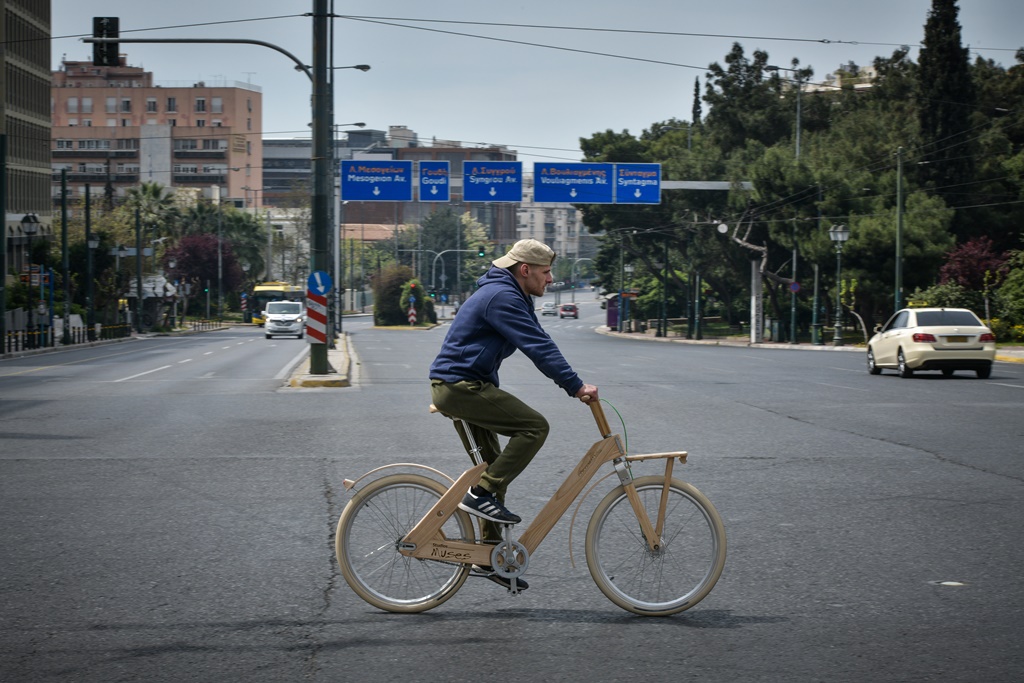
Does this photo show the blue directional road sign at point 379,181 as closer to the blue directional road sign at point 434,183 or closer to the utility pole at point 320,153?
the blue directional road sign at point 434,183

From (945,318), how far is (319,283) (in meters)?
12.6

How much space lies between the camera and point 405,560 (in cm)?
604

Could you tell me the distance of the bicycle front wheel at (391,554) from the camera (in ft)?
19.8

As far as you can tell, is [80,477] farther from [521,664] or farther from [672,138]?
[672,138]

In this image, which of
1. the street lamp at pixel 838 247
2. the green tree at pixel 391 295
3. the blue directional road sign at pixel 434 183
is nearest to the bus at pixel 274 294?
the green tree at pixel 391 295

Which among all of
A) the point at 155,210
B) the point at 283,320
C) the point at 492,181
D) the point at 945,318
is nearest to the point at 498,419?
the point at 945,318

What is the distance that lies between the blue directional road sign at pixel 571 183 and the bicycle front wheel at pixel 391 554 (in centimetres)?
4478

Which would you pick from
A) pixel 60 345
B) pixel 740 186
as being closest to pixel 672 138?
pixel 740 186

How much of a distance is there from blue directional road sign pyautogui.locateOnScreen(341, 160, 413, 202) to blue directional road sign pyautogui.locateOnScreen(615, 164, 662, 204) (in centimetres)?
849

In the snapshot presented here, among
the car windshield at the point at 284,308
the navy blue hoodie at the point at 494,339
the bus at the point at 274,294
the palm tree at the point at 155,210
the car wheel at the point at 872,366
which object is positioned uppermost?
the palm tree at the point at 155,210

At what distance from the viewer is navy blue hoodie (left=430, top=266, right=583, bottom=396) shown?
5.77 m

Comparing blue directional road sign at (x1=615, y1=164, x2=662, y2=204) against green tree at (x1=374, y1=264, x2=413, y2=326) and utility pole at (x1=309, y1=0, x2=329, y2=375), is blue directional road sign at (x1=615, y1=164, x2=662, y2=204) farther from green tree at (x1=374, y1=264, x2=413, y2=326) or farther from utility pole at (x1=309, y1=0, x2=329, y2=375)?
green tree at (x1=374, y1=264, x2=413, y2=326)

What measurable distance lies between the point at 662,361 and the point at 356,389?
629 inches

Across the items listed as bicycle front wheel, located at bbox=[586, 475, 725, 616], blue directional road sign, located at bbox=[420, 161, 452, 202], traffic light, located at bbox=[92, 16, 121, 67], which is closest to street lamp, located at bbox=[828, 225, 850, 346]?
blue directional road sign, located at bbox=[420, 161, 452, 202]
